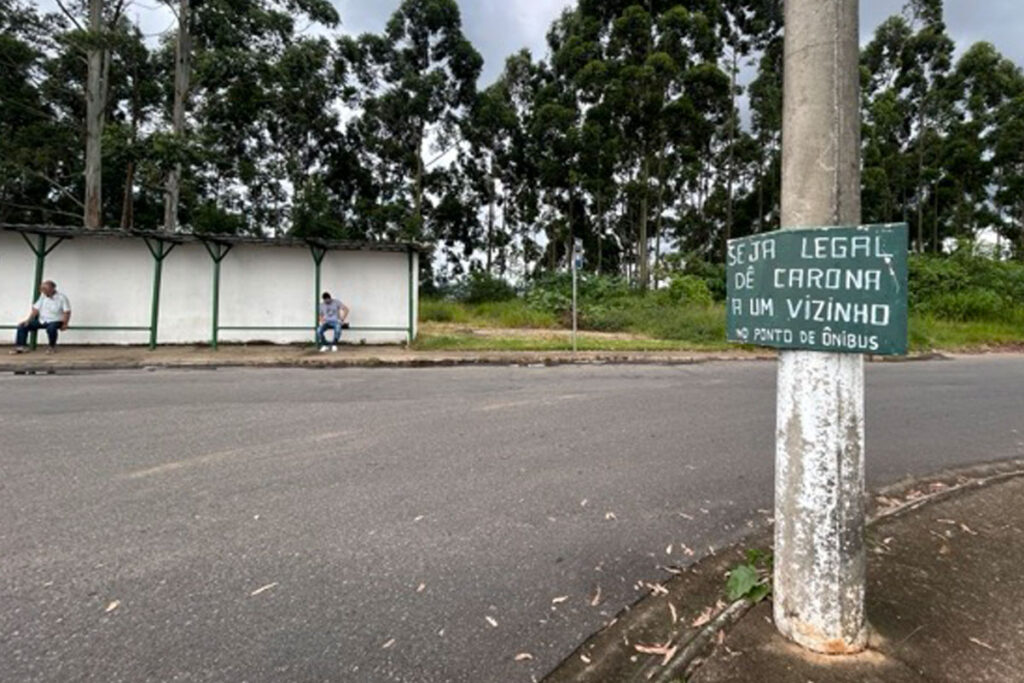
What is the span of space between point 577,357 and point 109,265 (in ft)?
37.6

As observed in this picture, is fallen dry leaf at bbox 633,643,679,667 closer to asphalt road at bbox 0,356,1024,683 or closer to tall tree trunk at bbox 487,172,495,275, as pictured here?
asphalt road at bbox 0,356,1024,683

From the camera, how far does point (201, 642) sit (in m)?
2.19

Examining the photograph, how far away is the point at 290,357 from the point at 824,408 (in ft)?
36.9

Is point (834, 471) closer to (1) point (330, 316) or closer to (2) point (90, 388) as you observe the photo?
(2) point (90, 388)

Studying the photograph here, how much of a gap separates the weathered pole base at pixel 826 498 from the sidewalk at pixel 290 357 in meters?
9.45

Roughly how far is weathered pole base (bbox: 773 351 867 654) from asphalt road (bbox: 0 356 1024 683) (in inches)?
34.9

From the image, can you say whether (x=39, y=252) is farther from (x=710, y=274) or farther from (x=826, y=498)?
(x=710, y=274)

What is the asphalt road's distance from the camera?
7.22 feet

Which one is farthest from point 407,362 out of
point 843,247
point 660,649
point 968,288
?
point 968,288

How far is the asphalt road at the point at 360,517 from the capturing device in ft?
7.22

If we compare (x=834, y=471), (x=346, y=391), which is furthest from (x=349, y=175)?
(x=834, y=471)

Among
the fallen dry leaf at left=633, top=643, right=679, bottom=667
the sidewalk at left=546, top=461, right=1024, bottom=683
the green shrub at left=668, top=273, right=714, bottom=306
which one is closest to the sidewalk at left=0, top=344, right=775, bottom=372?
the green shrub at left=668, top=273, right=714, bottom=306

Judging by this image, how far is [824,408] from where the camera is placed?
6.40ft

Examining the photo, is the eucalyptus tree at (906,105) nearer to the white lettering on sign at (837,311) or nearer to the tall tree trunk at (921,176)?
the tall tree trunk at (921,176)
